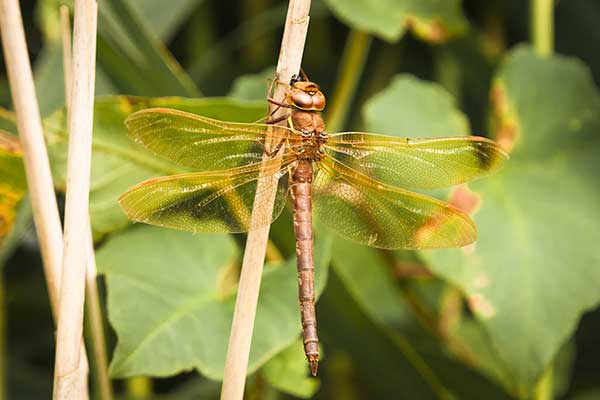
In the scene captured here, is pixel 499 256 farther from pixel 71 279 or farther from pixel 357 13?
pixel 71 279

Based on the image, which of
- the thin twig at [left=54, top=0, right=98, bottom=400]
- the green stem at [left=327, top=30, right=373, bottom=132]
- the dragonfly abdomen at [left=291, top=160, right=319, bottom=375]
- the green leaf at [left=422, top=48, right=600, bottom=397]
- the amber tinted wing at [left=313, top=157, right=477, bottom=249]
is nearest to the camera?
the thin twig at [left=54, top=0, right=98, bottom=400]

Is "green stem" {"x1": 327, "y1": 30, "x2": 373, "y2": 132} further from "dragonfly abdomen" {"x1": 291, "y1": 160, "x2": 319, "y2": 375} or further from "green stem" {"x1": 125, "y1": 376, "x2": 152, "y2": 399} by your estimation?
"green stem" {"x1": 125, "y1": 376, "x2": 152, "y2": 399}

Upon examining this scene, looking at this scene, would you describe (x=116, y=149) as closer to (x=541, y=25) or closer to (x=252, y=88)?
(x=252, y=88)

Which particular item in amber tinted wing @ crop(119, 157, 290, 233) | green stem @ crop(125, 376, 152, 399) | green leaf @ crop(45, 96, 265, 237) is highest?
green leaf @ crop(45, 96, 265, 237)

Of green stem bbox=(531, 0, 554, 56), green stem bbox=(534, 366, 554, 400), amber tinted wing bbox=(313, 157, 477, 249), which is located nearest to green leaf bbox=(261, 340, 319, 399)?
Result: amber tinted wing bbox=(313, 157, 477, 249)

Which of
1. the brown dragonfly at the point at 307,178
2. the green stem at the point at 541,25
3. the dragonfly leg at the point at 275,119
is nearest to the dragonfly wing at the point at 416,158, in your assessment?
the brown dragonfly at the point at 307,178

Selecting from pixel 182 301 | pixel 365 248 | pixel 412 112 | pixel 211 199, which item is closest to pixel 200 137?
pixel 211 199
